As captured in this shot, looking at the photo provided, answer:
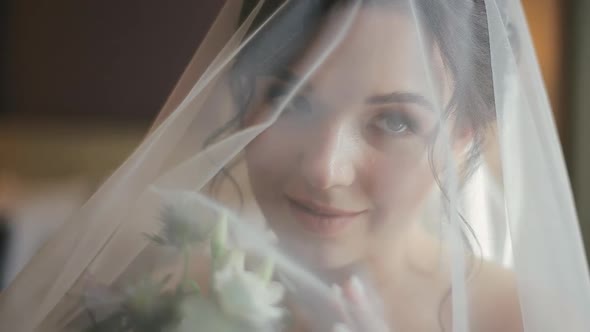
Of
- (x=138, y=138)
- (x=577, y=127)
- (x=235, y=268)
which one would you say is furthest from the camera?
(x=138, y=138)

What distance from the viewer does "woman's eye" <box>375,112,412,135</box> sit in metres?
0.53

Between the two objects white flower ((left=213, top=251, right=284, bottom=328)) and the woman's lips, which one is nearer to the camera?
white flower ((left=213, top=251, right=284, bottom=328))

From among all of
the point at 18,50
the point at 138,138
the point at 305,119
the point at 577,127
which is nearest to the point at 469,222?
the point at 305,119

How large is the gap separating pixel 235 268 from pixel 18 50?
2020 millimetres

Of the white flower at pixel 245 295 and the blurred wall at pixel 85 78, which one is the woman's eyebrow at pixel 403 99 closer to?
the white flower at pixel 245 295

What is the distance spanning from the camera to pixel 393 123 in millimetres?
534

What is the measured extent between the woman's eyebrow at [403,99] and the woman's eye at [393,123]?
13mm

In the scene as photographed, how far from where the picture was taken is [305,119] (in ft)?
1.74

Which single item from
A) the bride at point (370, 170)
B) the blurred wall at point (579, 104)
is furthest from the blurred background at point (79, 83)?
the bride at point (370, 170)

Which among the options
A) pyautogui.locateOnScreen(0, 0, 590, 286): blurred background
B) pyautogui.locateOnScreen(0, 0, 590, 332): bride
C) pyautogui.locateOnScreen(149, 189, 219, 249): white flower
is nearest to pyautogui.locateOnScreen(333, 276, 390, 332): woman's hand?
pyautogui.locateOnScreen(0, 0, 590, 332): bride

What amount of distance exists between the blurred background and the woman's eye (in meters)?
1.54

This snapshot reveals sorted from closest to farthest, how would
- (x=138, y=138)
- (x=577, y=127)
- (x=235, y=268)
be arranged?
(x=235, y=268), (x=577, y=127), (x=138, y=138)

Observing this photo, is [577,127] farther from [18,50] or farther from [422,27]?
[18,50]

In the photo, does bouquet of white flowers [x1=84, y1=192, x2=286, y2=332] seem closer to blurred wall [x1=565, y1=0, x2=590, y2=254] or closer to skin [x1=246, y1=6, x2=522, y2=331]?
skin [x1=246, y1=6, x2=522, y2=331]
